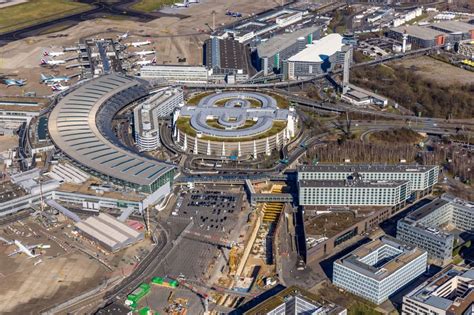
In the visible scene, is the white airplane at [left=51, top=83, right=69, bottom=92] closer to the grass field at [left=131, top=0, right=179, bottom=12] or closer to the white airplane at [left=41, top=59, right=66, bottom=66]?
the white airplane at [left=41, top=59, right=66, bottom=66]

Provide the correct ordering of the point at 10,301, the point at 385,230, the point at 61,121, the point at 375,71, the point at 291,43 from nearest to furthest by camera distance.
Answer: the point at 10,301, the point at 385,230, the point at 61,121, the point at 375,71, the point at 291,43

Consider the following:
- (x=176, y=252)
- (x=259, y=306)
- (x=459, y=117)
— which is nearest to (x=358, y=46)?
(x=459, y=117)

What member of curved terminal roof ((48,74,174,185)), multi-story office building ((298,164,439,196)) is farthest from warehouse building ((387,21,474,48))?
multi-story office building ((298,164,439,196))

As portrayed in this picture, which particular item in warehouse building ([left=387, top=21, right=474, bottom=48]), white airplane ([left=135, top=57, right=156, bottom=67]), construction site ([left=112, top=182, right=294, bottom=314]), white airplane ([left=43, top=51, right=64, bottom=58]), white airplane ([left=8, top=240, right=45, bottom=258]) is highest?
warehouse building ([left=387, top=21, right=474, bottom=48])

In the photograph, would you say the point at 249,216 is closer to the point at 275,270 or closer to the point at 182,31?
the point at 275,270

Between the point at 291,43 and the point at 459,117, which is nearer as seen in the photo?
the point at 459,117

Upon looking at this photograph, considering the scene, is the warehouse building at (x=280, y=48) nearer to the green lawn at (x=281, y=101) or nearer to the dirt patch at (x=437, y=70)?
the green lawn at (x=281, y=101)
